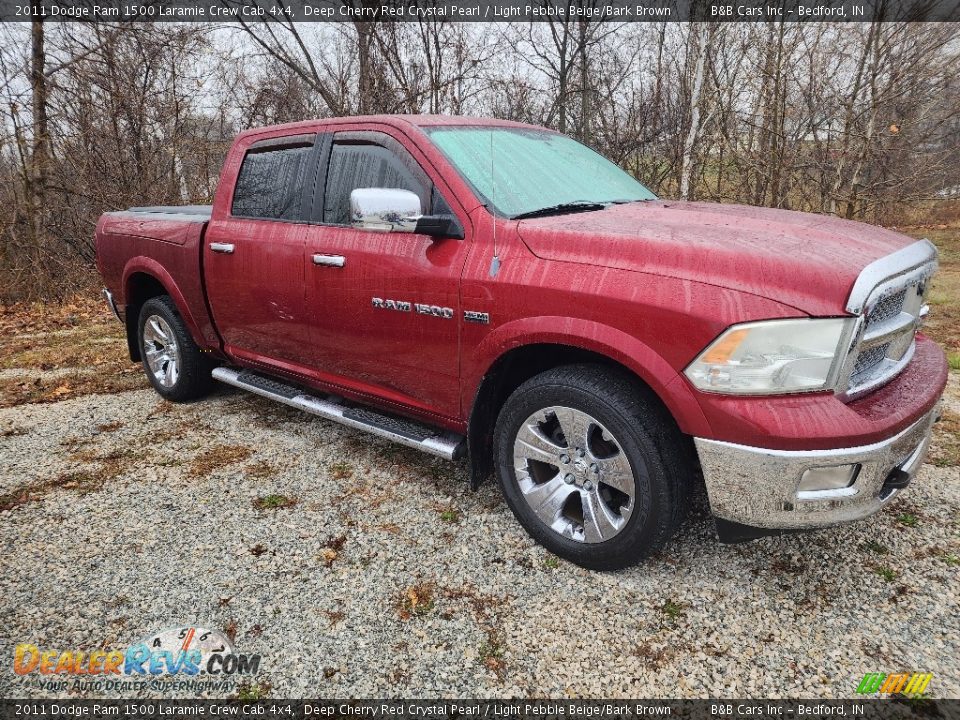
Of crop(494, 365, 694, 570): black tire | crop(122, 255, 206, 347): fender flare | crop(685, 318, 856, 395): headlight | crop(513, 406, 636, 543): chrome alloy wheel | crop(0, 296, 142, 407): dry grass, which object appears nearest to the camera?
crop(685, 318, 856, 395): headlight

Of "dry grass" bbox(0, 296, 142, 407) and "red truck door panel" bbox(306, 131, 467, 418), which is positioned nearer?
"red truck door panel" bbox(306, 131, 467, 418)

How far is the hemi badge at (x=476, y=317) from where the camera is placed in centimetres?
249

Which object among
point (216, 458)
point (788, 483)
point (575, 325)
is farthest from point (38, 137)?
point (788, 483)

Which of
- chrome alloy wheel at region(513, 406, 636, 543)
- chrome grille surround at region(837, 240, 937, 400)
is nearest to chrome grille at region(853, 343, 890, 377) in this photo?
chrome grille surround at region(837, 240, 937, 400)

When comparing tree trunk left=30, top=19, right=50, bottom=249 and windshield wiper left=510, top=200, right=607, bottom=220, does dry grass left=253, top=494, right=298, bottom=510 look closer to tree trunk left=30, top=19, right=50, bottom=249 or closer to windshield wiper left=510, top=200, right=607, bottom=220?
windshield wiper left=510, top=200, right=607, bottom=220

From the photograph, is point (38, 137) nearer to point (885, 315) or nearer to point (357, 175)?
point (357, 175)

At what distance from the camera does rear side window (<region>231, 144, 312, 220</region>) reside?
339 cm

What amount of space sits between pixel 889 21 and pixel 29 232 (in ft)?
50.1

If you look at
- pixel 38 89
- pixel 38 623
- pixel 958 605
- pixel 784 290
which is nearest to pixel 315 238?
pixel 38 623

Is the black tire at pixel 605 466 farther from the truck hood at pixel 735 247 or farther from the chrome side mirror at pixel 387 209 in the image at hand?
the chrome side mirror at pixel 387 209

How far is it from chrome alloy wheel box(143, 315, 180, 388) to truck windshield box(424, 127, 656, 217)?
272 centimetres

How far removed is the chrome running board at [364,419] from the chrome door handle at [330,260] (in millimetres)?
791

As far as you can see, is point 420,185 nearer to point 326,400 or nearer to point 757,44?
point 326,400

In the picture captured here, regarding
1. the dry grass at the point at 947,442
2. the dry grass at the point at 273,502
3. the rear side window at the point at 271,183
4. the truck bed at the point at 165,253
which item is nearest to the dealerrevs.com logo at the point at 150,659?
the dry grass at the point at 273,502
